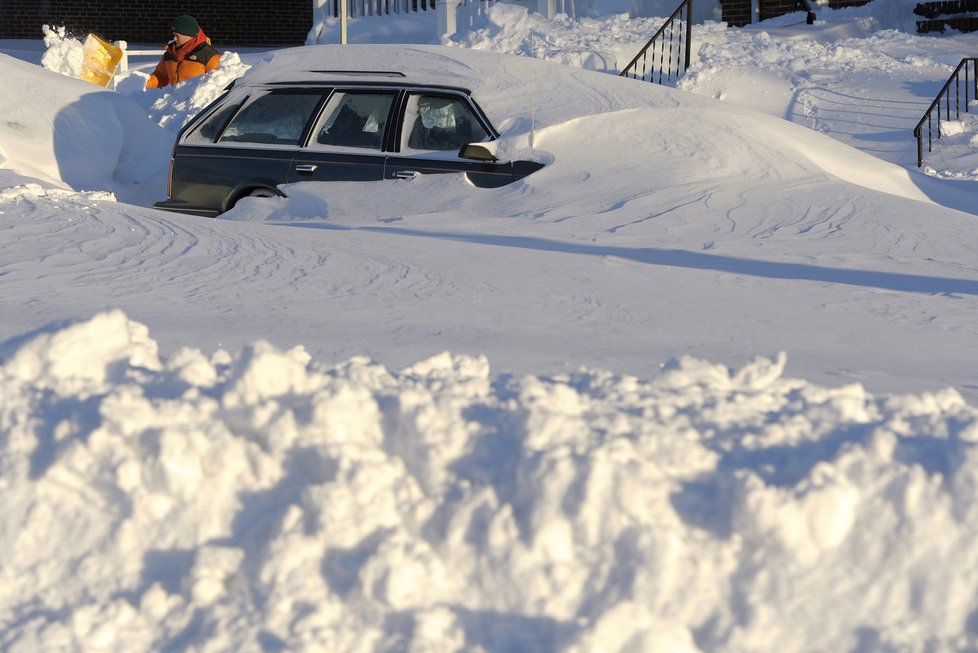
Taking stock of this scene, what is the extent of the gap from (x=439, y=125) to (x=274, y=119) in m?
1.11

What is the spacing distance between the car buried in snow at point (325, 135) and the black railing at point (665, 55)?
22.2 feet

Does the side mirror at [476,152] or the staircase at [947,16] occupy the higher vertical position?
the staircase at [947,16]

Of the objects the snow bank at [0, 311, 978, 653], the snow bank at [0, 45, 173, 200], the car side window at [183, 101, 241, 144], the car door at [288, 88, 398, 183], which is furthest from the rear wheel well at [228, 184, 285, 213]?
the snow bank at [0, 311, 978, 653]

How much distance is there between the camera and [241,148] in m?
7.23

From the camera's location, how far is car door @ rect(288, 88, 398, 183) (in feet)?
22.7

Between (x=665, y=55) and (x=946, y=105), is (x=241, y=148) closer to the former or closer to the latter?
(x=946, y=105)

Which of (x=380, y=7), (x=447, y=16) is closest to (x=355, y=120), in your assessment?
(x=447, y=16)

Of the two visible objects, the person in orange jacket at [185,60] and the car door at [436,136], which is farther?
the person in orange jacket at [185,60]

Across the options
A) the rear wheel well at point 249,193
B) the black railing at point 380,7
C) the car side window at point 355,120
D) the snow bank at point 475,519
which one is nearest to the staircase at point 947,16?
the black railing at point 380,7

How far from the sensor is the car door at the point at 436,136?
6.76 metres

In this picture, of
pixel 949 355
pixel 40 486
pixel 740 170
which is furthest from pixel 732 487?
pixel 740 170

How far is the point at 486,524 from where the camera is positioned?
7.90 ft

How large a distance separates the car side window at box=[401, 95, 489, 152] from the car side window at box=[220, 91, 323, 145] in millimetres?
667

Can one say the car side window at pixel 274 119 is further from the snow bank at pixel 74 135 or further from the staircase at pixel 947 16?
the staircase at pixel 947 16
